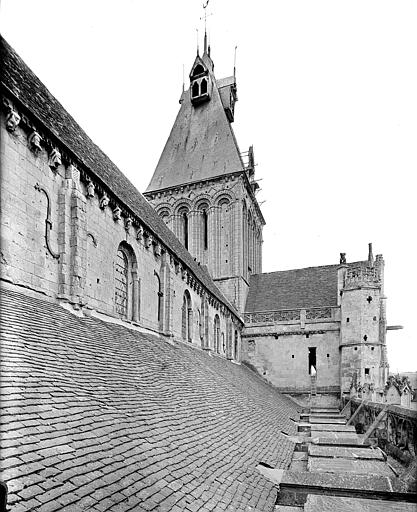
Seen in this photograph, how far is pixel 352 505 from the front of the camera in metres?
5.99

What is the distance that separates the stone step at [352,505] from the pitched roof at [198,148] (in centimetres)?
3060

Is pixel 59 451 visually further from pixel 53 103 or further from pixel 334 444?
pixel 334 444

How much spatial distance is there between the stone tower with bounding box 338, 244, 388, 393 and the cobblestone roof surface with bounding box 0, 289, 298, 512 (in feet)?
66.5

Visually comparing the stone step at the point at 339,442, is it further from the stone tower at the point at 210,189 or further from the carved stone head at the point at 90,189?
the stone tower at the point at 210,189

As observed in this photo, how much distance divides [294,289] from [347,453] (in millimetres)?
24766

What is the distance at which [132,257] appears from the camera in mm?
13000

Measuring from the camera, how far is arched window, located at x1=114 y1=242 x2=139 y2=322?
12.2m

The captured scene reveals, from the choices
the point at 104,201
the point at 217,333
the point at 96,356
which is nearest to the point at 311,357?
the point at 217,333

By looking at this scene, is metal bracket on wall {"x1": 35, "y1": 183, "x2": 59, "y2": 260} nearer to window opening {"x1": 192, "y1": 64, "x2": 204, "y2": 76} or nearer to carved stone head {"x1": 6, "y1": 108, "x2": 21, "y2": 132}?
carved stone head {"x1": 6, "y1": 108, "x2": 21, "y2": 132}

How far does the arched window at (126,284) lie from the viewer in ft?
39.9

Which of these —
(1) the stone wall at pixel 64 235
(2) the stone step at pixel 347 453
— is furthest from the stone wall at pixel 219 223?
(2) the stone step at pixel 347 453

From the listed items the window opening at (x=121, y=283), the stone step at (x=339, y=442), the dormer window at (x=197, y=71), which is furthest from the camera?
the dormer window at (x=197, y=71)

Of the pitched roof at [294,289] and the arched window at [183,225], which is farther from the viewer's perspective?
the arched window at [183,225]

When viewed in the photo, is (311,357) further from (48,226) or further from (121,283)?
(48,226)
